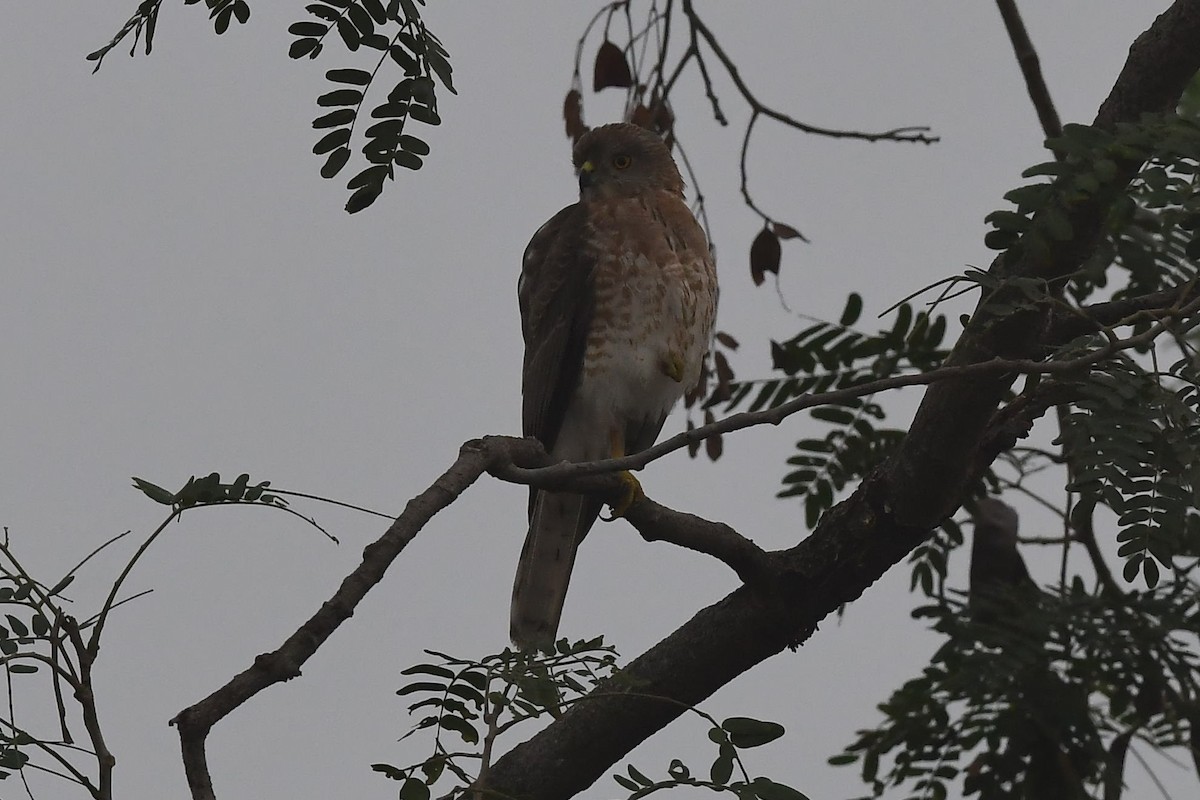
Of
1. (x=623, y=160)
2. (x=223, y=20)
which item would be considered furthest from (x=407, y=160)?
(x=623, y=160)

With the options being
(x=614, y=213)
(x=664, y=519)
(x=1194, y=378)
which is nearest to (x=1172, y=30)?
(x=1194, y=378)

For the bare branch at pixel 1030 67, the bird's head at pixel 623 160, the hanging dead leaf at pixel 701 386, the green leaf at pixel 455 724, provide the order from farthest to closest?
the bird's head at pixel 623 160, the hanging dead leaf at pixel 701 386, the bare branch at pixel 1030 67, the green leaf at pixel 455 724

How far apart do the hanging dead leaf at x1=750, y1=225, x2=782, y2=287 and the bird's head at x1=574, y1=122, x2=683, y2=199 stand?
60 centimetres

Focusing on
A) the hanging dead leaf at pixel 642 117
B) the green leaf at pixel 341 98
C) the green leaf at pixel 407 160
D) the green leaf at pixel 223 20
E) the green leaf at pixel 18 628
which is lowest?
the green leaf at pixel 18 628

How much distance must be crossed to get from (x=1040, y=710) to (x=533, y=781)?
1.42m

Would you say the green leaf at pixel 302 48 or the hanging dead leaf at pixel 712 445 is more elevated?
the hanging dead leaf at pixel 712 445

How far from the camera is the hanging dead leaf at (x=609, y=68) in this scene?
14.2 ft

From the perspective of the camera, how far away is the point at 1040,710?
3.66 metres

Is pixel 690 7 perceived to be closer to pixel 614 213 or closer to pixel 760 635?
pixel 614 213

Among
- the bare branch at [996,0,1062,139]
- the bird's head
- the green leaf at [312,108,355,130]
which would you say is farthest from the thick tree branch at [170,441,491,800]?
the bird's head

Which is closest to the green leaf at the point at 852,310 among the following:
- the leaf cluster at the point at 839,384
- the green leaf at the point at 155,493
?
the leaf cluster at the point at 839,384

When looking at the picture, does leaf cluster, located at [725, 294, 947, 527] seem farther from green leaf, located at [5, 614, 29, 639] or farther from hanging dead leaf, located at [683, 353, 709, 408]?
green leaf, located at [5, 614, 29, 639]

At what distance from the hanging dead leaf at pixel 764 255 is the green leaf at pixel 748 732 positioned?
215cm

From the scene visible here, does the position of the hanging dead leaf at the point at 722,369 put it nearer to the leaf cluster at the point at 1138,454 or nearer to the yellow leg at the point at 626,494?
the yellow leg at the point at 626,494
